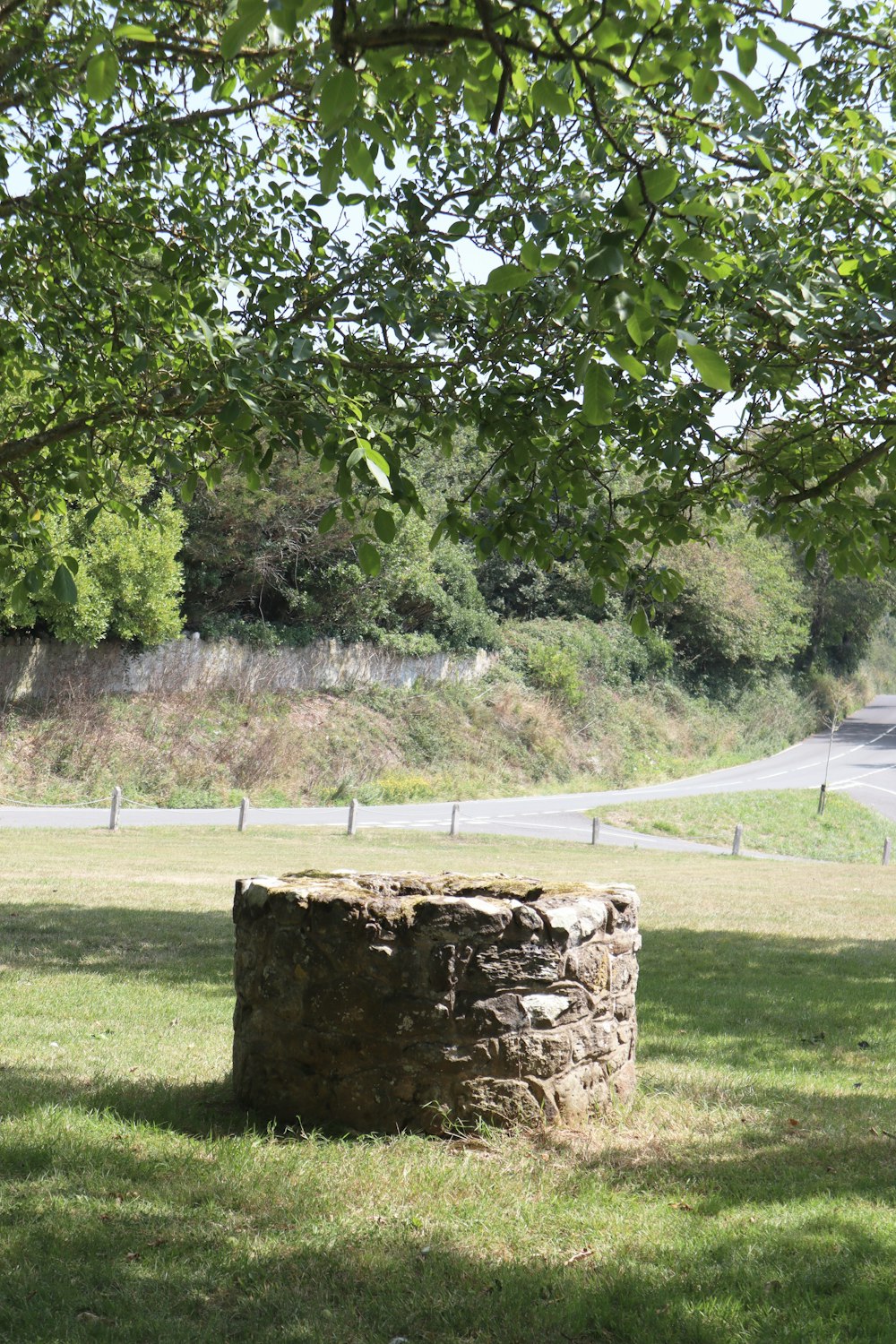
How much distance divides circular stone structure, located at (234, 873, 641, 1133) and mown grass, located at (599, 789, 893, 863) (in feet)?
73.9

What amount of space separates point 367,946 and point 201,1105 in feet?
4.12

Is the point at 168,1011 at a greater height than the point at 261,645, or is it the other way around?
the point at 261,645

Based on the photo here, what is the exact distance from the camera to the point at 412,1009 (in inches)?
191

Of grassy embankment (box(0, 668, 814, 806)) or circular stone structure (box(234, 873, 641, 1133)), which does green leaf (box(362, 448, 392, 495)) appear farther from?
grassy embankment (box(0, 668, 814, 806))

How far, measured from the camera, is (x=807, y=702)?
54188mm

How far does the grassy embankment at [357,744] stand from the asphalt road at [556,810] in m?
1.04

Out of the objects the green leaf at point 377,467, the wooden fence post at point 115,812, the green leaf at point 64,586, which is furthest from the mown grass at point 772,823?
the green leaf at point 377,467

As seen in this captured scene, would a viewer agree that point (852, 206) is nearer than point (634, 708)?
Yes

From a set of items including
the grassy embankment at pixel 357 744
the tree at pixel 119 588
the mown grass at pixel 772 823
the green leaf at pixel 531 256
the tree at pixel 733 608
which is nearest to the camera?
the green leaf at pixel 531 256

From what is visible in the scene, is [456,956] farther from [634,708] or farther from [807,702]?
[807,702]

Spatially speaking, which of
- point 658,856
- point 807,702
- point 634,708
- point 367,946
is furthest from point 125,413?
point 807,702

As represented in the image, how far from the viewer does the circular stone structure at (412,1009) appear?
16.0ft

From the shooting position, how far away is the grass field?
3.45m

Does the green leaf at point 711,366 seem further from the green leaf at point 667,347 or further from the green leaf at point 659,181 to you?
the green leaf at point 659,181
